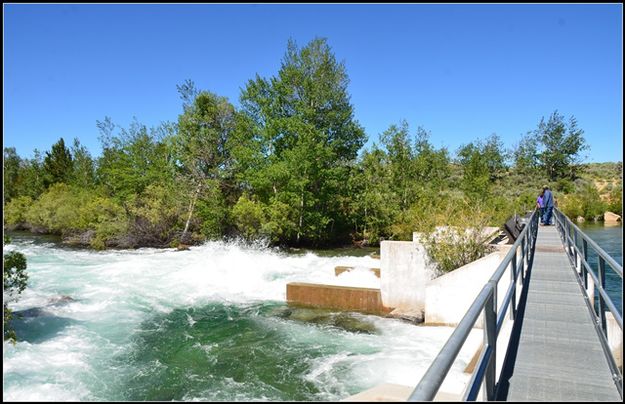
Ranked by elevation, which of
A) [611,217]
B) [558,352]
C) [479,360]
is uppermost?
[611,217]

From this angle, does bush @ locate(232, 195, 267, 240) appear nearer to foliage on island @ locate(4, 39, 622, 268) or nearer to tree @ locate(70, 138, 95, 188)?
foliage on island @ locate(4, 39, 622, 268)

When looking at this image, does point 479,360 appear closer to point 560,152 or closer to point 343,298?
point 343,298

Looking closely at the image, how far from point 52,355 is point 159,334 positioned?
261 centimetres

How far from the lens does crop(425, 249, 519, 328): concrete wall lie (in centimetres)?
1194

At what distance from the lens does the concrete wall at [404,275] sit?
46.5ft

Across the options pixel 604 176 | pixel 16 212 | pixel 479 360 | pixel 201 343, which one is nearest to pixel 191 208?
pixel 201 343

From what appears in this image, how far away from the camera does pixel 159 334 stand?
11945 millimetres

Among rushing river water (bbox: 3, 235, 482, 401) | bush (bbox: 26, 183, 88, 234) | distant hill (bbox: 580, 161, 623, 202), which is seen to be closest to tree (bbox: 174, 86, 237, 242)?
bush (bbox: 26, 183, 88, 234)

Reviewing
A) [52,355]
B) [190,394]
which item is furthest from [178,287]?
[190,394]

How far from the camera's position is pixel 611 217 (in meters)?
46.0

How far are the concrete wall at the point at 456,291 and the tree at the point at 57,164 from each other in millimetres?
61301

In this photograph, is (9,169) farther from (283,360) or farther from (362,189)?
(283,360)

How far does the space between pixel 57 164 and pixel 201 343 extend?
63887 mm

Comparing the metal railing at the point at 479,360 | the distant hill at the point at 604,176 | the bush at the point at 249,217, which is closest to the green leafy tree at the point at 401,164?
the bush at the point at 249,217
